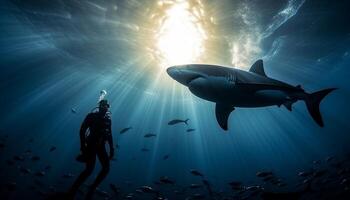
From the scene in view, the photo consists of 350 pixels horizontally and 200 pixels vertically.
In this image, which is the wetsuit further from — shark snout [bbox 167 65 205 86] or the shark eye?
the shark eye

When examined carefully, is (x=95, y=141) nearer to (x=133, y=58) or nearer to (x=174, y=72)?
(x=174, y=72)

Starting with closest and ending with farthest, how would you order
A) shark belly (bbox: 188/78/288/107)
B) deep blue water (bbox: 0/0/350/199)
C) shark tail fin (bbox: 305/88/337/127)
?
shark belly (bbox: 188/78/288/107), shark tail fin (bbox: 305/88/337/127), deep blue water (bbox: 0/0/350/199)

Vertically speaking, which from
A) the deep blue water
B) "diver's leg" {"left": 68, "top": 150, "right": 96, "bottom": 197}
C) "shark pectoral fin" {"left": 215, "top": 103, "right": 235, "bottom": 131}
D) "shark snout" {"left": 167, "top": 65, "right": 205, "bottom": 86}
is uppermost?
the deep blue water

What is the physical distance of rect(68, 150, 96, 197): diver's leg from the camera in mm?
5125

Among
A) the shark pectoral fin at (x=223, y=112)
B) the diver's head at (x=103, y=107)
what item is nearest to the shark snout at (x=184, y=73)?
the shark pectoral fin at (x=223, y=112)

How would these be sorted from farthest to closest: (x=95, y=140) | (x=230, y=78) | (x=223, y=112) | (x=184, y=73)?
(x=95, y=140) < (x=223, y=112) < (x=230, y=78) < (x=184, y=73)

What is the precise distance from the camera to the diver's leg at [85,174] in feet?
16.8

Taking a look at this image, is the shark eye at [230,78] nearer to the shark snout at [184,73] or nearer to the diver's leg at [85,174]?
the shark snout at [184,73]

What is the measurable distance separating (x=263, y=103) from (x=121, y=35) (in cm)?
1549

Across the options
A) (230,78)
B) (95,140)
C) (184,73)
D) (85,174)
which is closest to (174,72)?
(184,73)

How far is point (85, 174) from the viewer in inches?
212

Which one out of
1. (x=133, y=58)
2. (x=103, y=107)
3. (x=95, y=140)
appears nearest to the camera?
(x=95, y=140)

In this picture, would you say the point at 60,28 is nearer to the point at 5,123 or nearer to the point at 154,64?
the point at 154,64

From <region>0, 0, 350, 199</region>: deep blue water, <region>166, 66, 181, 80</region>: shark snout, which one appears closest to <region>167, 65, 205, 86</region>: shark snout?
<region>166, 66, 181, 80</region>: shark snout
